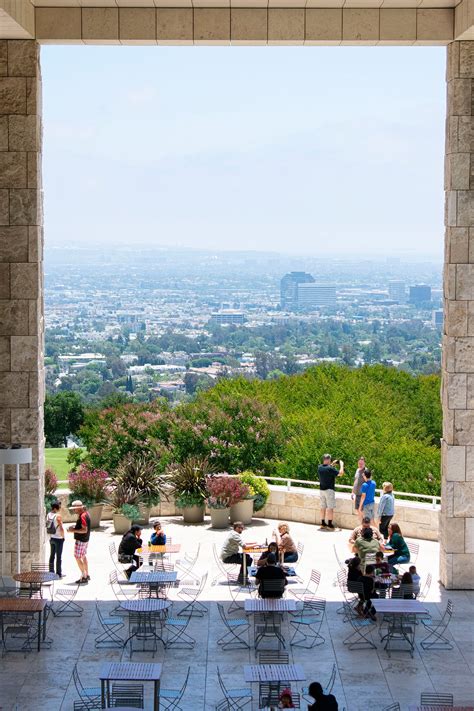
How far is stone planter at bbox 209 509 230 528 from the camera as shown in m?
20.6

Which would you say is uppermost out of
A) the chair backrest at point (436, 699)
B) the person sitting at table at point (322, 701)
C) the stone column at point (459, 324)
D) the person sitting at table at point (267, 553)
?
the stone column at point (459, 324)

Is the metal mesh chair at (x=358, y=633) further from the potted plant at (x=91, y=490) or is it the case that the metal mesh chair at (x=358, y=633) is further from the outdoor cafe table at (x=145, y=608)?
the potted plant at (x=91, y=490)

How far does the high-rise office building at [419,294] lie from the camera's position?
182 meters

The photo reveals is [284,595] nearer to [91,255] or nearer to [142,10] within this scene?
[142,10]

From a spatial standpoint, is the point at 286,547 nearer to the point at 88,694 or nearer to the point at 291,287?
the point at 88,694

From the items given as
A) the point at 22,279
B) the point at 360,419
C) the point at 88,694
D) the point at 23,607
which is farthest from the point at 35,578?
the point at 360,419

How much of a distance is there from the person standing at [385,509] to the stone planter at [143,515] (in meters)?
4.45

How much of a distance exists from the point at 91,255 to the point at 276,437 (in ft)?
578

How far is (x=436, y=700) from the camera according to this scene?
1170 centimetres

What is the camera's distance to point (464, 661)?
13.6 m

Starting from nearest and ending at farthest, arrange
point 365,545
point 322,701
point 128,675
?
point 322,701 < point 128,675 < point 365,545

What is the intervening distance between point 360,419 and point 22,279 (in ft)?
76.9

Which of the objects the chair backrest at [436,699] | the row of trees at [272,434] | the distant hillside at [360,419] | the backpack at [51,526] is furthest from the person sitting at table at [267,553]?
the distant hillside at [360,419]

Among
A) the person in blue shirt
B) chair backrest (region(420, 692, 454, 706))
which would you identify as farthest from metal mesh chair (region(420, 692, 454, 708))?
the person in blue shirt
